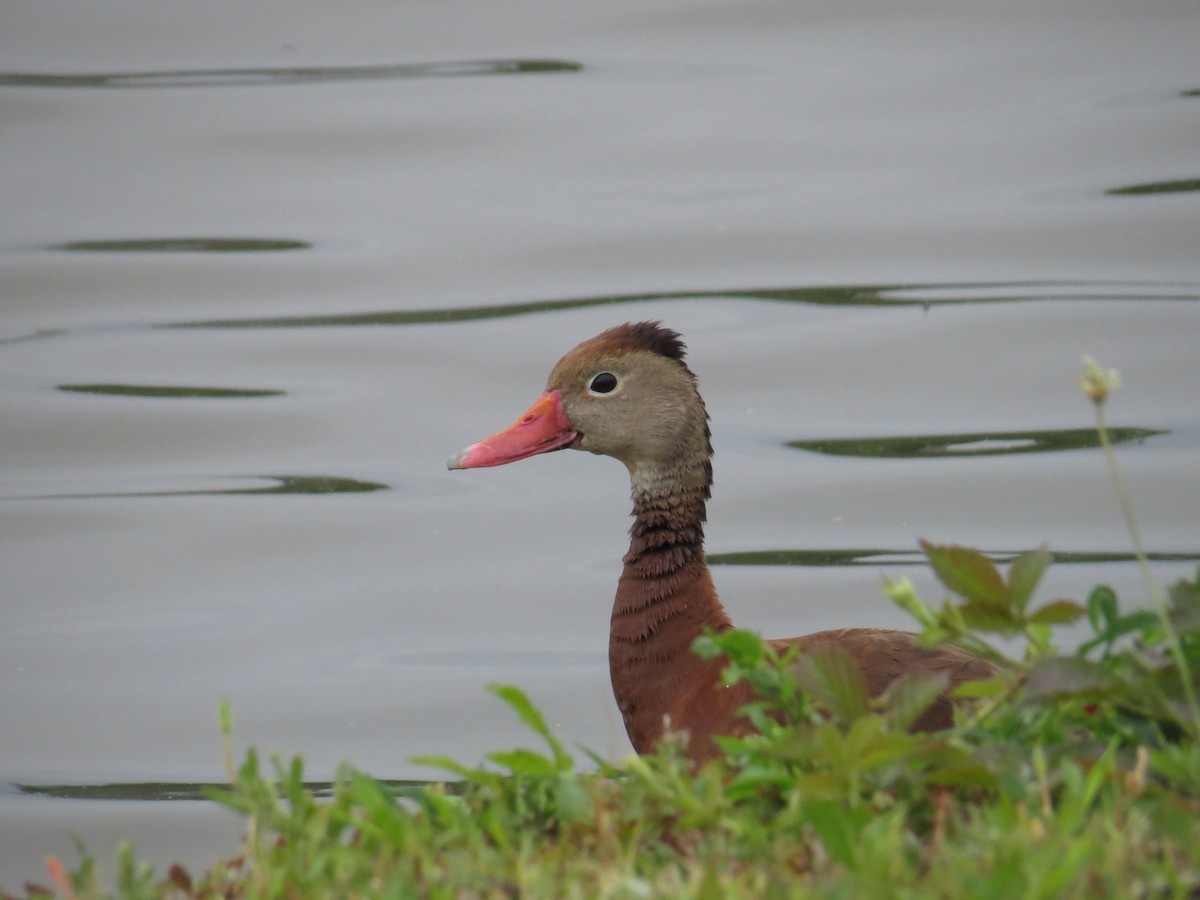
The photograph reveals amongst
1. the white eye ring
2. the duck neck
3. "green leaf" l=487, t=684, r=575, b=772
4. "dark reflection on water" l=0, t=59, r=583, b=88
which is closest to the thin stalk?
"green leaf" l=487, t=684, r=575, b=772

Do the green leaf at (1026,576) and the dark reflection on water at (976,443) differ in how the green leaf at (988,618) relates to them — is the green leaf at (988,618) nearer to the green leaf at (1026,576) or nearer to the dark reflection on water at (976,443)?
the green leaf at (1026,576)

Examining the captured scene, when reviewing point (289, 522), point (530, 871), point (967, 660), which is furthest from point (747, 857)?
point (289, 522)

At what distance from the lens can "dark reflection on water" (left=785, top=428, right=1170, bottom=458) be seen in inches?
300

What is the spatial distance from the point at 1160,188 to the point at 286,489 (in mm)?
5061

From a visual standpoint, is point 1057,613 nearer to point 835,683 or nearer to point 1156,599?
point 1156,599

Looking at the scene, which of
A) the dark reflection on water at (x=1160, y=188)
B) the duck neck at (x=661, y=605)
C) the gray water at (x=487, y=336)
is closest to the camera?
the duck neck at (x=661, y=605)

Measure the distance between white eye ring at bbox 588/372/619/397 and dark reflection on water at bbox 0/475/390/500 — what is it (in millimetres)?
2811

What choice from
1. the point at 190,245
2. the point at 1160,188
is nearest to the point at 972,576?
the point at 1160,188

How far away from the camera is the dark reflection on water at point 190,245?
9586mm

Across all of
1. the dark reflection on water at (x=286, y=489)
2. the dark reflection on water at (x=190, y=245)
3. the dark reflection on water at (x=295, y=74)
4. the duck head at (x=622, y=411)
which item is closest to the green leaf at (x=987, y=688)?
the duck head at (x=622, y=411)

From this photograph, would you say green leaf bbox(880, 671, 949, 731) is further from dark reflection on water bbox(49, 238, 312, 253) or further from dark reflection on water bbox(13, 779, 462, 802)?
dark reflection on water bbox(49, 238, 312, 253)

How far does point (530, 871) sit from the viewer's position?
7.10 feet

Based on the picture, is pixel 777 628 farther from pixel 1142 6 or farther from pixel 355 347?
pixel 1142 6

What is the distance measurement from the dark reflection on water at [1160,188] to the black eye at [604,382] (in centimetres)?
535
